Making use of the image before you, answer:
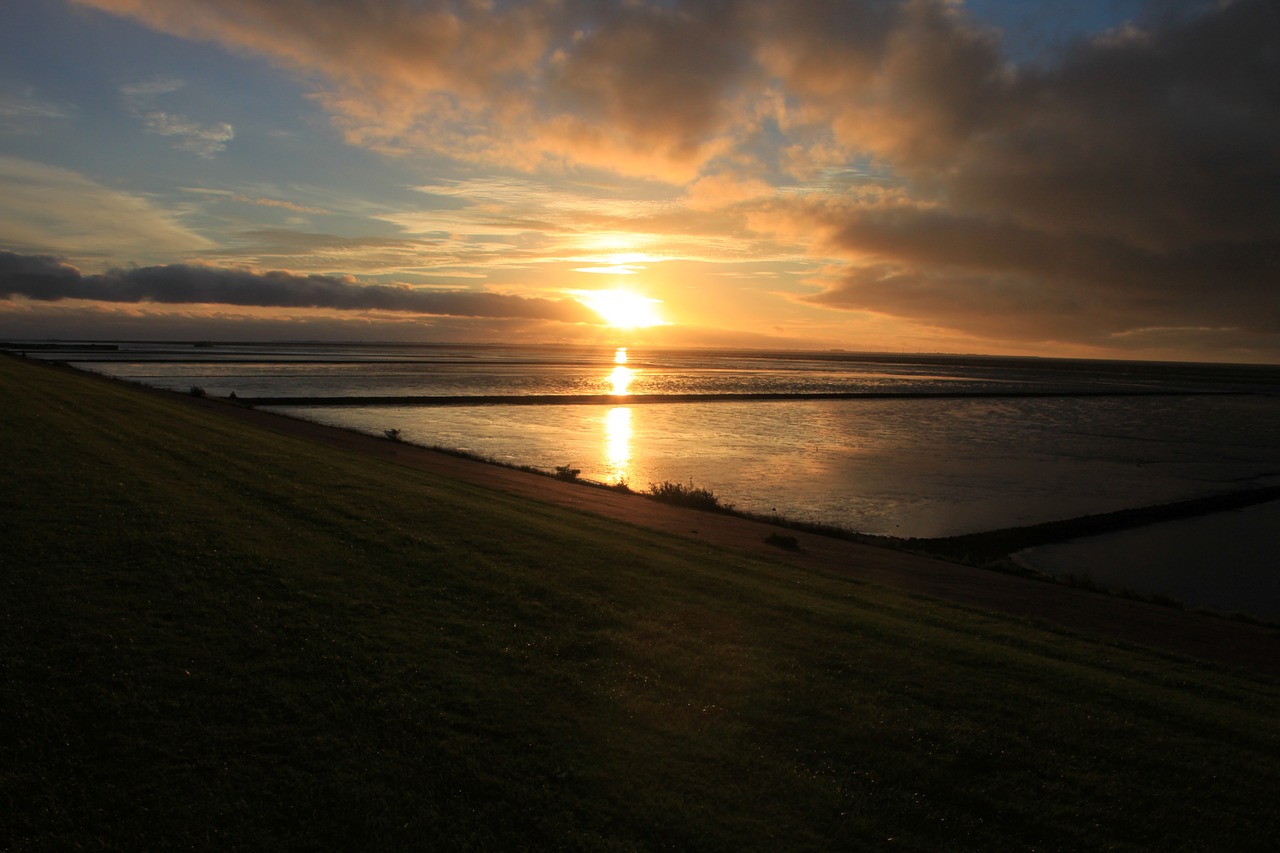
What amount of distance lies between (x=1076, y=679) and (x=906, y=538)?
1240cm

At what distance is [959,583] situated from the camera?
46.3 feet

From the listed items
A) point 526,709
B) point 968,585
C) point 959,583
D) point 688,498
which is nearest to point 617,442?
point 688,498

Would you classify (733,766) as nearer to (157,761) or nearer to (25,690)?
(157,761)

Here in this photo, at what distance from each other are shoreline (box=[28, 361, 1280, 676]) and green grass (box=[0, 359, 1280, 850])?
186 centimetres

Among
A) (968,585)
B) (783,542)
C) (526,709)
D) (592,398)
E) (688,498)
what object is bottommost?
(968,585)

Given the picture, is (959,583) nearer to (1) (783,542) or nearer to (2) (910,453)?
(1) (783,542)

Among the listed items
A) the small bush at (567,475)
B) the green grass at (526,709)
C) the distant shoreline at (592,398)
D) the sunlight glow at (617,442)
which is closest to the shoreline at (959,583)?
the green grass at (526,709)

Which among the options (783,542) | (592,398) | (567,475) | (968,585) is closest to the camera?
(968,585)

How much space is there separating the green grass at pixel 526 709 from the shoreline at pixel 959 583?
1.86 metres

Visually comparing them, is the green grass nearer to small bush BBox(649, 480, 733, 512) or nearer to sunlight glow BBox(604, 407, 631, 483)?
small bush BBox(649, 480, 733, 512)

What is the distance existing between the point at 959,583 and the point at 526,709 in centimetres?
1040

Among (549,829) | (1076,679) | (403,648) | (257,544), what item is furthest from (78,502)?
(1076,679)

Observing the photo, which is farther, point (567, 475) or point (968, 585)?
point (567, 475)

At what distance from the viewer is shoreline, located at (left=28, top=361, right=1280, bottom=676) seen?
38.7 ft
